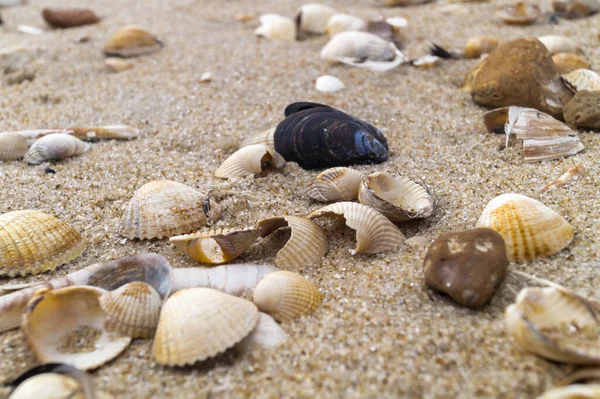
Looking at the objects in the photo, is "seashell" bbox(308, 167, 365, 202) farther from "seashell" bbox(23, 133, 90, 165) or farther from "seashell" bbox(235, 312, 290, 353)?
"seashell" bbox(23, 133, 90, 165)

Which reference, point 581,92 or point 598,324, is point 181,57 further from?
point 598,324

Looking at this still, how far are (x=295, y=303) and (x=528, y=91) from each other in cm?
239

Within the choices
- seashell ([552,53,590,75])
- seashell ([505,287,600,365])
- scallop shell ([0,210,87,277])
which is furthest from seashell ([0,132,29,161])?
seashell ([552,53,590,75])

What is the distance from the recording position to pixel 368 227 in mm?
2320

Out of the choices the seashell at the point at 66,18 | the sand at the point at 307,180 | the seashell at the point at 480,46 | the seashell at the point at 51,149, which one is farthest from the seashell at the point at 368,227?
the seashell at the point at 66,18

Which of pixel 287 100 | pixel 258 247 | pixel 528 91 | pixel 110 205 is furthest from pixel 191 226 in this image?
pixel 528 91

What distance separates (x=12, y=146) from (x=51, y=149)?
0.28 m

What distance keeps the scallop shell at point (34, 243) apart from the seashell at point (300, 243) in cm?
91

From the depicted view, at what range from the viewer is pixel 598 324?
1.64 m

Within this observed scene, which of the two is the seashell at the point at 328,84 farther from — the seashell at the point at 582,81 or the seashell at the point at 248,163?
the seashell at the point at 582,81

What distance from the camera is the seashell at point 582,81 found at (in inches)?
134

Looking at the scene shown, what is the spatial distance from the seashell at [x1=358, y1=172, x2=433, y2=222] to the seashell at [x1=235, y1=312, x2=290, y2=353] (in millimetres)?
878

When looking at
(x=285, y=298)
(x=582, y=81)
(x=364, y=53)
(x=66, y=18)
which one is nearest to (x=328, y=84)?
(x=364, y=53)

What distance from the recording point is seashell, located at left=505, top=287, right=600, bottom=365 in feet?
5.03
